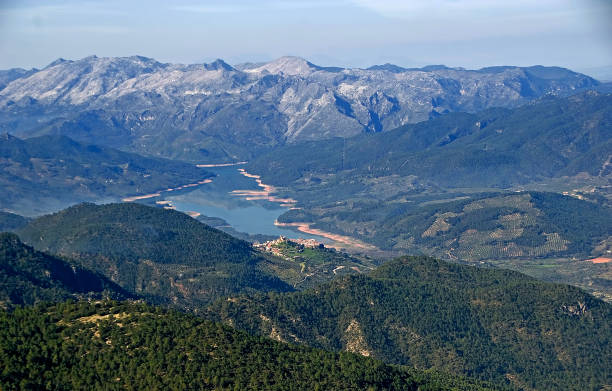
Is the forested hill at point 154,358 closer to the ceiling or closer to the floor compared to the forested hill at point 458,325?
closer to the ceiling

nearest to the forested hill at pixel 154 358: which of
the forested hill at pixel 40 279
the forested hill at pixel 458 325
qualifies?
the forested hill at pixel 458 325

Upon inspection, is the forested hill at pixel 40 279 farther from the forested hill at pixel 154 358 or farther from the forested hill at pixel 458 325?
the forested hill at pixel 154 358

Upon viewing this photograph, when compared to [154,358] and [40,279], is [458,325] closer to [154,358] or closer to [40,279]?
[154,358]

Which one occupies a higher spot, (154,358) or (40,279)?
(154,358)

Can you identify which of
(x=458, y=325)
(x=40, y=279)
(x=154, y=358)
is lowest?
(x=458, y=325)

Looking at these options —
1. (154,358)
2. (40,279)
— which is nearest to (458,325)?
(154,358)

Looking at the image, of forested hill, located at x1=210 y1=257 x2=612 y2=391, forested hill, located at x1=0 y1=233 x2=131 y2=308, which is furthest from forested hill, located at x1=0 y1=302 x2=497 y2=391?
forested hill, located at x1=0 y1=233 x2=131 y2=308

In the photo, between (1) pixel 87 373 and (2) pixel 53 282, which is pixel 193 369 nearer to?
(1) pixel 87 373

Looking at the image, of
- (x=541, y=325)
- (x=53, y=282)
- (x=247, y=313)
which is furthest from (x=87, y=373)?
(x=541, y=325)

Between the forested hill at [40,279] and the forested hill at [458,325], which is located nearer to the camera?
the forested hill at [458,325]
